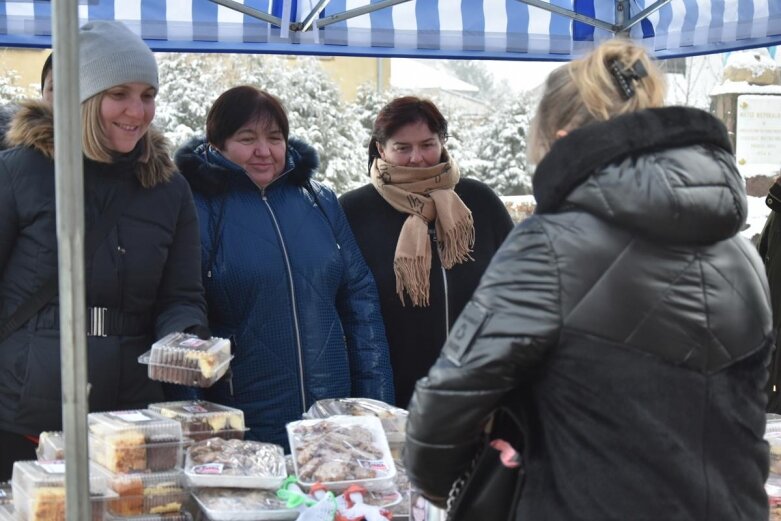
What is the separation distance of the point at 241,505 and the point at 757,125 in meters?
12.2

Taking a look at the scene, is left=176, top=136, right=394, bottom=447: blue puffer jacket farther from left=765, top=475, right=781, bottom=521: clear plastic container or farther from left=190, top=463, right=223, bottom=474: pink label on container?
left=765, top=475, right=781, bottom=521: clear plastic container

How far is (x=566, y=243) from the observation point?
1532mm

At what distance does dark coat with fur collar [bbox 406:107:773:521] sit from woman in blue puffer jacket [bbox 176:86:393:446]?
161 centimetres

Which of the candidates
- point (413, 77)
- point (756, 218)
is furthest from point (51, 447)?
point (413, 77)

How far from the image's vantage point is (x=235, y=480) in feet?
7.12

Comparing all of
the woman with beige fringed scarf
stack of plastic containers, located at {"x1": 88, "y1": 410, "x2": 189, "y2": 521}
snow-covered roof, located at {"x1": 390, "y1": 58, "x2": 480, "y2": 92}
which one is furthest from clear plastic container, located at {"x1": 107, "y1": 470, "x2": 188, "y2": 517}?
snow-covered roof, located at {"x1": 390, "y1": 58, "x2": 480, "y2": 92}

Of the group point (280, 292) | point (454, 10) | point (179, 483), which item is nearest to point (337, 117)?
point (454, 10)

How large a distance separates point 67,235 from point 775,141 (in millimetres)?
12905

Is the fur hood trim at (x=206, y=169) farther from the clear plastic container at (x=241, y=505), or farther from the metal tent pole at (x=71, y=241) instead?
the metal tent pole at (x=71, y=241)

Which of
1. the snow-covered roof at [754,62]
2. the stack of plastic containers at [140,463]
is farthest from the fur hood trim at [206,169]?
the snow-covered roof at [754,62]

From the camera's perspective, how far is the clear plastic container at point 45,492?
1985 mm

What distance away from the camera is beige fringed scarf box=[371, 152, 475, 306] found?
11.7 feet

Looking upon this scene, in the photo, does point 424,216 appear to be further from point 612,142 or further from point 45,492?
point 612,142

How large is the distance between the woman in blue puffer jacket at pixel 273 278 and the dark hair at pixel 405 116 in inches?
17.0
